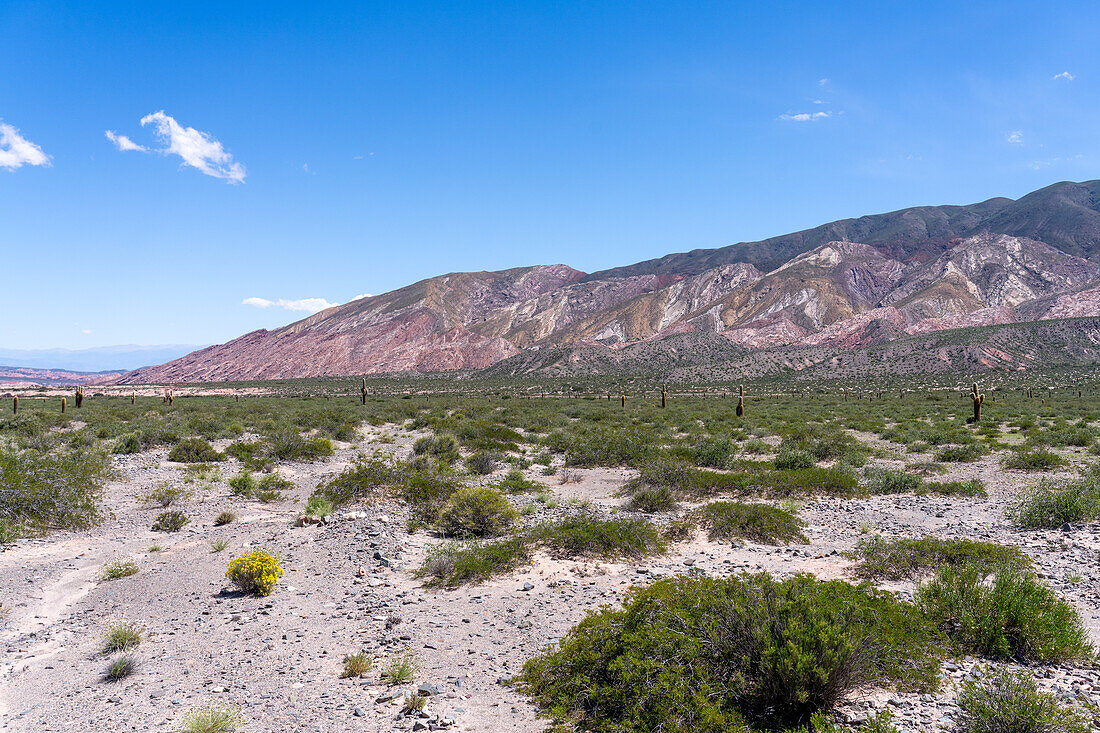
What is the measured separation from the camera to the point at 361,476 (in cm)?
1347

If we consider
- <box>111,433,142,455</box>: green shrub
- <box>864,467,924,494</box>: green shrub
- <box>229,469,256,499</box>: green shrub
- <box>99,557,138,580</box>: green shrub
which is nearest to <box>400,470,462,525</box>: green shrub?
<box>229,469,256,499</box>: green shrub

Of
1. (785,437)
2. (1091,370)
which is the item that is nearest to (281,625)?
(785,437)

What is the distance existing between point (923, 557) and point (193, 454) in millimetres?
20476

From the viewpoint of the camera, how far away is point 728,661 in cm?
506

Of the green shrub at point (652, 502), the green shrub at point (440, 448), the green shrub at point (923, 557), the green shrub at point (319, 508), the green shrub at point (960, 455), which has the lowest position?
the green shrub at point (960, 455)

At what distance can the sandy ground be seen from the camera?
5.18 meters

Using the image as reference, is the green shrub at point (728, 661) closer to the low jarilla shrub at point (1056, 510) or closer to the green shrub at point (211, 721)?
the green shrub at point (211, 721)

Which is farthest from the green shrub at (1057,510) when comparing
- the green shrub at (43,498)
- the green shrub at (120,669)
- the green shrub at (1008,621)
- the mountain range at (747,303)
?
the mountain range at (747,303)

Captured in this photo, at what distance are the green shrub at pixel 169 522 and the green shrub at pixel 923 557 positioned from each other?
12.7m

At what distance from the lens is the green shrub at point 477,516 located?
11.0m

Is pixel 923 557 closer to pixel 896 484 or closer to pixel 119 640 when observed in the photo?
pixel 896 484

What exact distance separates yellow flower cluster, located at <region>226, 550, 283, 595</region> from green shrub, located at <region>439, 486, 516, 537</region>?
11.6 feet

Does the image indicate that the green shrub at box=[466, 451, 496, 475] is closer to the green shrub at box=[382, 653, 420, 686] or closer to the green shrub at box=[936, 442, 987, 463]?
the green shrub at box=[382, 653, 420, 686]

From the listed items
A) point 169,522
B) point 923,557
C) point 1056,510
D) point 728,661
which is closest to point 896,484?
point 1056,510
